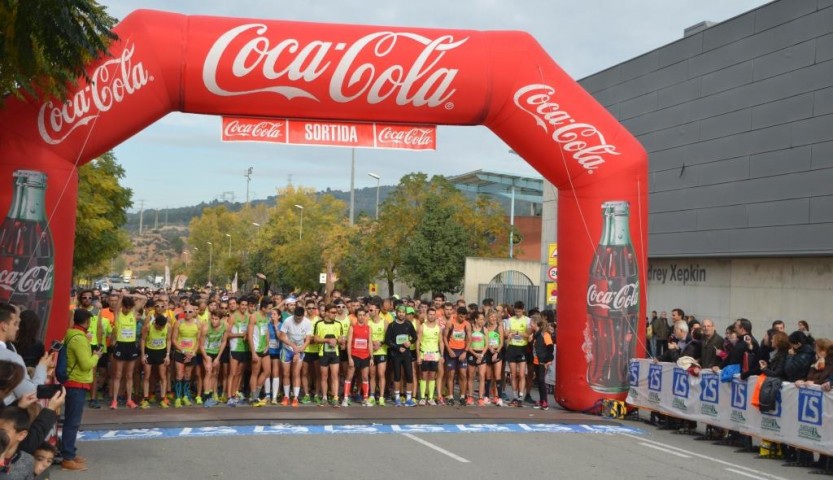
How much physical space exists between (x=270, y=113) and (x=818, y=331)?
1236 cm

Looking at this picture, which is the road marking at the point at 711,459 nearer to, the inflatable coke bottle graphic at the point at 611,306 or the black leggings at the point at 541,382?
the inflatable coke bottle graphic at the point at 611,306

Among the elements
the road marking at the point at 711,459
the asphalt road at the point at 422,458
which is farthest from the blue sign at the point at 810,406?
the road marking at the point at 711,459

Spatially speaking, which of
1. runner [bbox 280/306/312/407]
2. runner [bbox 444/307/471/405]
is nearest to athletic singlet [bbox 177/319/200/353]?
runner [bbox 280/306/312/407]

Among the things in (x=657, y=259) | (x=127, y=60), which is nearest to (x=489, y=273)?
(x=657, y=259)

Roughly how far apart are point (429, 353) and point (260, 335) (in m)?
2.91

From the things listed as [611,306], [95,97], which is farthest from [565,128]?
[95,97]

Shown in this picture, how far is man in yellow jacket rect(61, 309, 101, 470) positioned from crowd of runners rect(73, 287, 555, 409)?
4.48 m

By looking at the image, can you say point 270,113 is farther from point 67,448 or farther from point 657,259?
point 657,259

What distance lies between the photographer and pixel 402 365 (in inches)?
603

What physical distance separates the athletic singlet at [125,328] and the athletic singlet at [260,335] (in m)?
1.96

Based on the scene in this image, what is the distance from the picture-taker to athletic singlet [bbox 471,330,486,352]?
51.2ft

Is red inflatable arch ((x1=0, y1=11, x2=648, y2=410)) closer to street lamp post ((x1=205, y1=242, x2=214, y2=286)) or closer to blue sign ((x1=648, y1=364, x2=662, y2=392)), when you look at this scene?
blue sign ((x1=648, y1=364, x2=662, y2=392))

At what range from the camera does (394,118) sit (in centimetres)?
1368

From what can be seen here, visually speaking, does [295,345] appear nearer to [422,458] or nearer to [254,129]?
[254,129]
